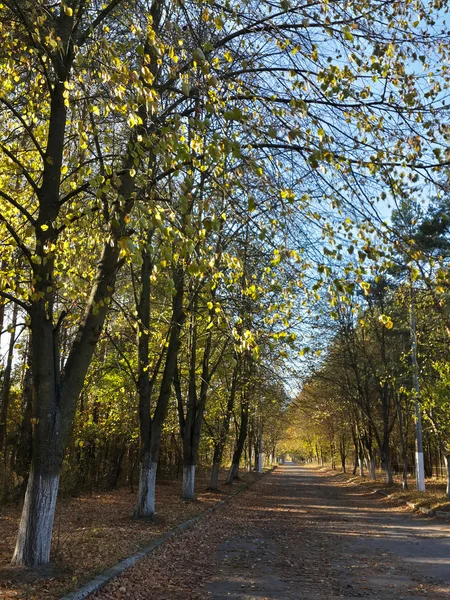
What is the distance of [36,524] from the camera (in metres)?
6.37

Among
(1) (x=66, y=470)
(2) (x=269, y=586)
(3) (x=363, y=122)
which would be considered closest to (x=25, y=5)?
(3) (x=363, y=122)

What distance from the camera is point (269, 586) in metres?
7.02

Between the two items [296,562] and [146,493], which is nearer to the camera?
[296,562]

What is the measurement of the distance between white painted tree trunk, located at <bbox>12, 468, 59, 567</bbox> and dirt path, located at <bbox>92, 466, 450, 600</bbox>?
36.1 inches

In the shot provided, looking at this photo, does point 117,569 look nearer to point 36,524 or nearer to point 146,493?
point 36,524

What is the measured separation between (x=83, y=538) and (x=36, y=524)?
2810 mm

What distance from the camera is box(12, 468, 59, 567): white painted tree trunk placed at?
249 inches

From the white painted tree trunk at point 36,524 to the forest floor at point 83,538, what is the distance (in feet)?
0.55

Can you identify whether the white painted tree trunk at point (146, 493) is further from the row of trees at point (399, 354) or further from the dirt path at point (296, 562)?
the row of trees at point (399, 354)

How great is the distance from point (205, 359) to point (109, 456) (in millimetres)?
6632

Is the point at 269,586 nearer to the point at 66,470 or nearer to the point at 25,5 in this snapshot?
the point at 25,5

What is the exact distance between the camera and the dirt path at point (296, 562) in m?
6.71

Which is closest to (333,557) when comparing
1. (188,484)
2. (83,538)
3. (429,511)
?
(83,538)

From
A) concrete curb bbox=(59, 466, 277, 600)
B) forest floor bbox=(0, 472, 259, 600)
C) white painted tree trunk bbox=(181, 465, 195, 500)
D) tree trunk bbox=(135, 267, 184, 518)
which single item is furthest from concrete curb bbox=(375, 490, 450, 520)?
tree trunk bbox=(135, 267, 184, 518)
